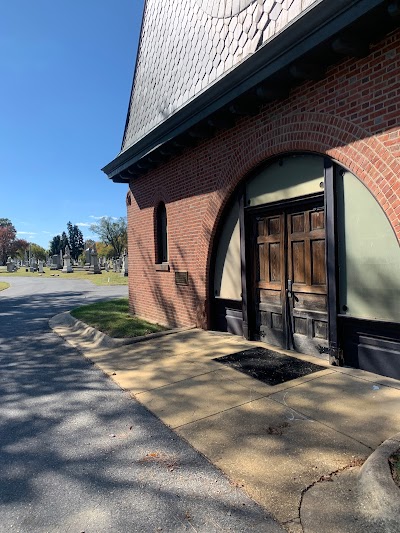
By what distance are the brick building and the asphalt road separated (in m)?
2.91

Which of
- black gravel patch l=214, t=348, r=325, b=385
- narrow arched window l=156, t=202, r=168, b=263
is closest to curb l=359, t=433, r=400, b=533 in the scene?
black gravel patch l=214, t=348, r=325, b=385

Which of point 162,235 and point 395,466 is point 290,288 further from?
point 162,235

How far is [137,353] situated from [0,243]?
109 m

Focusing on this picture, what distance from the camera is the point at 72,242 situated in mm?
112562

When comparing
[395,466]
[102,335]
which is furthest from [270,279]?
[395,466]

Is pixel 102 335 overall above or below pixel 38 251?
below

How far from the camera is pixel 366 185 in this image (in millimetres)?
4641

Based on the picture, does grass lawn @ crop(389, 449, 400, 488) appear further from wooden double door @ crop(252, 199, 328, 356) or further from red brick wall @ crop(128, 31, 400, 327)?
wooden double door @ crop(252, 199, 328, 356)

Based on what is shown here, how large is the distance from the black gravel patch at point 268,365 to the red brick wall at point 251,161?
2.11m

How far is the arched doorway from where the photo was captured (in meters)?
4.71

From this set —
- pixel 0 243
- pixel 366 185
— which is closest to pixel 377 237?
pixel 366 185

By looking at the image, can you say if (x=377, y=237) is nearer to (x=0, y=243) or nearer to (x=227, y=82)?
(x=227, y=82)

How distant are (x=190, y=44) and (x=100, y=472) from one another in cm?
860

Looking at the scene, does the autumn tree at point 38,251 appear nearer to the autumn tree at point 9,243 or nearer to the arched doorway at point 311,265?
the autumn tree at point 9,243
